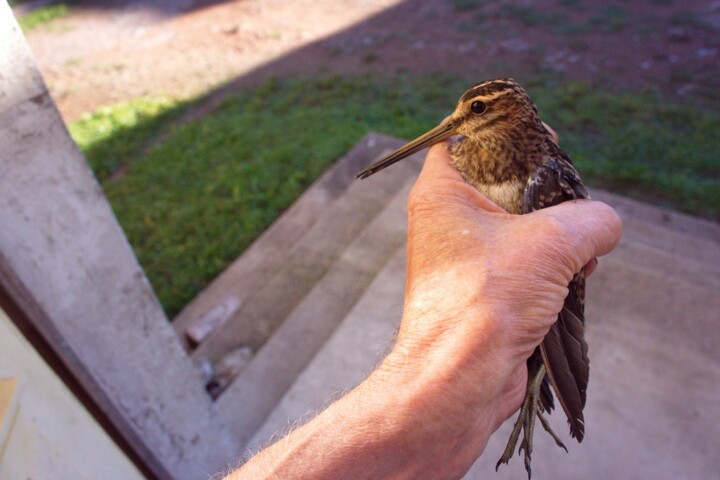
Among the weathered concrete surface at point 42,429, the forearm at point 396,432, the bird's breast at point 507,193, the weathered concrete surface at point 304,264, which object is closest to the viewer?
the forearm at point 396,432

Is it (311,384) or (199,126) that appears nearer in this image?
(311,384)

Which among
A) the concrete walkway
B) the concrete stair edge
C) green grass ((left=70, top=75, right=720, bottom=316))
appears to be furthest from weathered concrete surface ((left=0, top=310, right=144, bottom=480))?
the concrete stair edge

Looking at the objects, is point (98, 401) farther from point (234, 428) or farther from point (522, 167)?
point (522, 167)

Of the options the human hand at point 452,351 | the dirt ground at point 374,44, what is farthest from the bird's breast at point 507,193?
the dirt ground at point 374,44

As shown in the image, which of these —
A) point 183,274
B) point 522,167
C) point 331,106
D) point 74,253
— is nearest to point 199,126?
point 331,106

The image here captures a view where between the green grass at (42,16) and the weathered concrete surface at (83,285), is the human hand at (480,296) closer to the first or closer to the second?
the weathered concrete surface at (83,285)

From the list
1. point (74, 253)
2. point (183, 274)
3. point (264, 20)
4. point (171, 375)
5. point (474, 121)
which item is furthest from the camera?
point (264, 20)
